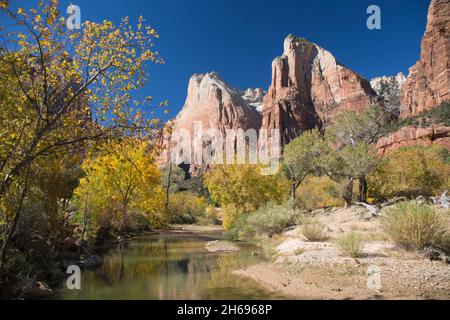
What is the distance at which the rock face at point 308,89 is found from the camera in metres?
149

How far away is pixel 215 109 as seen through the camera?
156 meters

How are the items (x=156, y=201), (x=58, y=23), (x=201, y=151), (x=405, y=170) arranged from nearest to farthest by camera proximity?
(x=58, y=23)
(x=156, y=201)
(x=405, y=170)
(x=201, y=151)

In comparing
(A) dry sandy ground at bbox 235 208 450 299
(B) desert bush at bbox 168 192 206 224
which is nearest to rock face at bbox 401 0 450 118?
(B) desert bush at bbox 168 192 206 224

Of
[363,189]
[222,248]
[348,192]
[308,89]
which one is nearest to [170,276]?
[222,248]

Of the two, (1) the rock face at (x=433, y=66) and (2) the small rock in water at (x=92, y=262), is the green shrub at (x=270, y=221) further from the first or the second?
(1) the rock face at (x=433, y=66)

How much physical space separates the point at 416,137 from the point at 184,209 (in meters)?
56.4

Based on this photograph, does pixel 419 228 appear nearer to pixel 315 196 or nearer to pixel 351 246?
pixel 351 246

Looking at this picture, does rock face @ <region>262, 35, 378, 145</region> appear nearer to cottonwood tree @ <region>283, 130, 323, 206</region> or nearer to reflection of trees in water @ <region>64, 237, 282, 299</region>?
cottonwood tree @ <region>283, 130, 323, 206</region>

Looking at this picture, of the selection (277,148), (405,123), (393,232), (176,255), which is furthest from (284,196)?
(277,148)

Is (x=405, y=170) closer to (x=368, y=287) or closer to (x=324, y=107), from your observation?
(x=368, y=287)

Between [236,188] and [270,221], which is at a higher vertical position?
[236,188]

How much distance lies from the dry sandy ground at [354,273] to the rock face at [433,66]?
10977cm

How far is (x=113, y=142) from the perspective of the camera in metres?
8.44

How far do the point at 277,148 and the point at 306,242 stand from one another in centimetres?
11582
